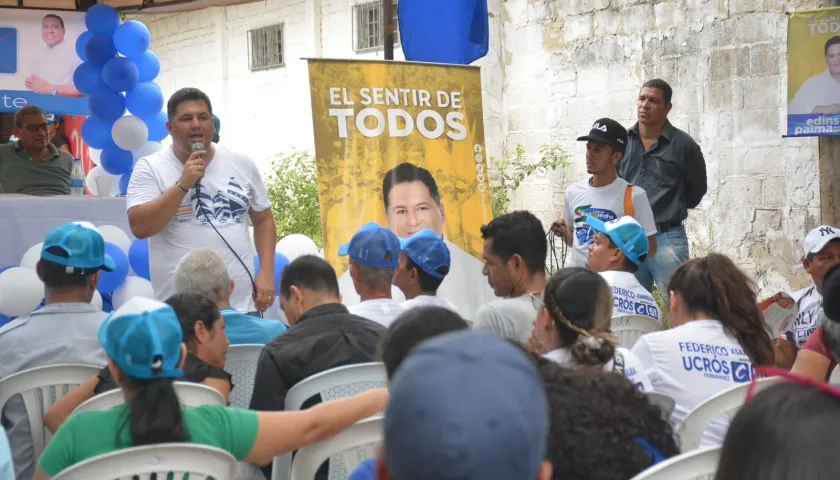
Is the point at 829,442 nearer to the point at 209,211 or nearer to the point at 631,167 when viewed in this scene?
the point at 209,211

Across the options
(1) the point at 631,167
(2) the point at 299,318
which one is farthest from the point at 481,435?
(1) the point at 631,167

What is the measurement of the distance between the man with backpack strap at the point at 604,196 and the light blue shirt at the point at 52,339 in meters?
3.10

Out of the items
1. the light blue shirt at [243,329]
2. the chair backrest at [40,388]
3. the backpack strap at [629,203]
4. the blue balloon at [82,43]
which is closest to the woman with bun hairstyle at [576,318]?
the light blue shirt at [243,329]

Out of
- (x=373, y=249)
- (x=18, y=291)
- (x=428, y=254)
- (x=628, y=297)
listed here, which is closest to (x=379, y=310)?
(x=373, y=249)

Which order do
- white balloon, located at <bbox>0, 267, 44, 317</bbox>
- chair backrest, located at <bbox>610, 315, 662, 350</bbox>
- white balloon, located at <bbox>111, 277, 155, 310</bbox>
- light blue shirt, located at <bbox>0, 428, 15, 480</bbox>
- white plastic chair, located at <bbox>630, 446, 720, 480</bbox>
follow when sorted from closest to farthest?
1. white plastic chair, located at <bbox>630, 446, 720, 480</bbox>
2. light blue shirt, located at <bbox>0, 428, 15, 480</bbox>
3. chair backrest, located at <bbox>610, 315, 662, 350</bbox>
4. white balloon, located at <bbox>0, 267, 44, 317</bbox>
5. white balloon, located at <bbox>111, 277, 155, 310</bbox>

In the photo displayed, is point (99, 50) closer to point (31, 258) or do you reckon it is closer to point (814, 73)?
point (31, 258)

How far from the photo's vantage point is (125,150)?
8.23 metres

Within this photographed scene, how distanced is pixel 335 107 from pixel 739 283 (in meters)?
3.13

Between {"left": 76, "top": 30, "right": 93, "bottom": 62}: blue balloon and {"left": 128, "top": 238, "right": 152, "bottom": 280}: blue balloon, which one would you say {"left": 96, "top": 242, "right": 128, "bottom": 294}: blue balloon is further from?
{"left": 76, "top": 30, "right": 93, "bottom": 62}: blue balloon

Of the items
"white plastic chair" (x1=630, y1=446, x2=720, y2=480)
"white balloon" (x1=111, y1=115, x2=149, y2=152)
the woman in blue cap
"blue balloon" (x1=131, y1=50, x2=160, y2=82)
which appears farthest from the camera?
"blue balloon" (x1=131, y1=50, x2=160, y2=82)

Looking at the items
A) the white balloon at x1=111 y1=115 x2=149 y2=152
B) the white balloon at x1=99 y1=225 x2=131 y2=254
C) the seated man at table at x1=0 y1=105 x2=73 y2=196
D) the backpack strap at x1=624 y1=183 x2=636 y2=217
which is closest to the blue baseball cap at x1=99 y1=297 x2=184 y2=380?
the backpack strap at x1=624 y1=183 x2=636 y2=217

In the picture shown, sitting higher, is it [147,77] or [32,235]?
[147,77]

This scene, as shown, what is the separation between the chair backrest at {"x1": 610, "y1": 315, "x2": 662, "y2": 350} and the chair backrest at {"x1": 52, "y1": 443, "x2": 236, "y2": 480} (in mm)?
2456

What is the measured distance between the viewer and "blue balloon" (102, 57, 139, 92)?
26.7 feet
